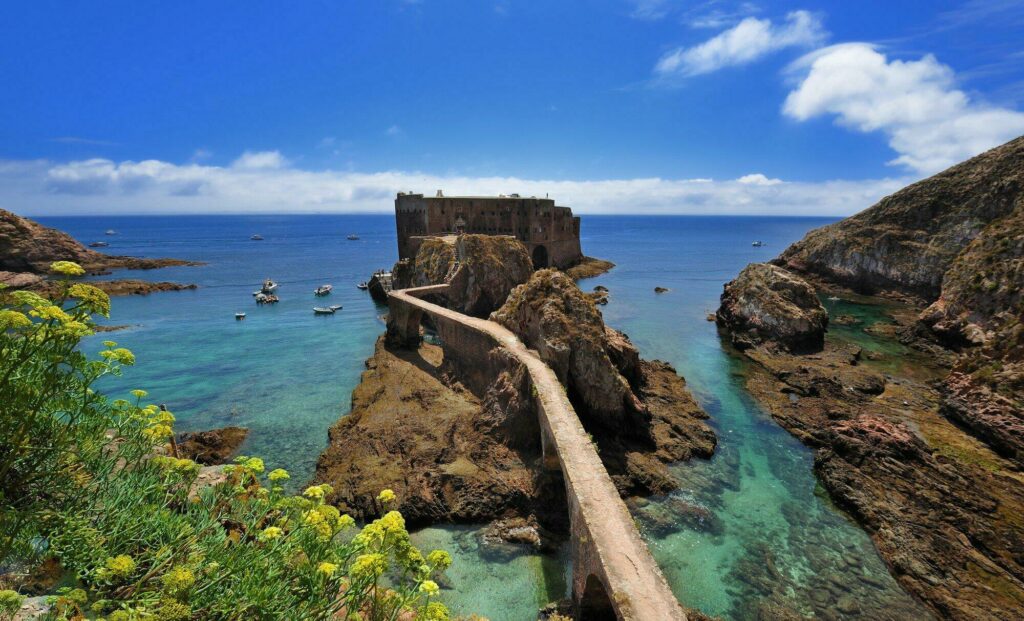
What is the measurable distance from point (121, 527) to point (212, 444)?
1676 centimetres

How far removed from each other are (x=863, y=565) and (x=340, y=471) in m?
17.4

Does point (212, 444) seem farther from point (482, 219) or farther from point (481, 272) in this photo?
point (482, 219)

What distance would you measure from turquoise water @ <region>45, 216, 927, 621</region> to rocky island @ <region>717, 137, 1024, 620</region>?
1.35 meters

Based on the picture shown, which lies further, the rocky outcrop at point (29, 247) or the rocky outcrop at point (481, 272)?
the rocky outcrop at point (29, 247)

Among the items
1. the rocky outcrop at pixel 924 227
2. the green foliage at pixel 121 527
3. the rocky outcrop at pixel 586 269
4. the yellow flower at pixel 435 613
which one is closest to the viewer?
the green foliage at pixel 121 527

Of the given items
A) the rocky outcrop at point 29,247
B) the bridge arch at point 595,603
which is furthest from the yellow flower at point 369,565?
the rocky outcrop at point 29,247

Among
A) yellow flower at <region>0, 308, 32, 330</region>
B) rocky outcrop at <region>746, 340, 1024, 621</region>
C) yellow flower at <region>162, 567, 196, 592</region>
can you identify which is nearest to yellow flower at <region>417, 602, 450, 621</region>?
yellow flower at <region>162, 567, 196, 592</region>

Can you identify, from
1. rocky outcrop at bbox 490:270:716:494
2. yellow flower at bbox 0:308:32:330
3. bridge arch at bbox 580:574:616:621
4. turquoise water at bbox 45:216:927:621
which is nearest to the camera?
yellow flower at bbox 0:308:32:330

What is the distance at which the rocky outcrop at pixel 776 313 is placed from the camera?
1227 inches

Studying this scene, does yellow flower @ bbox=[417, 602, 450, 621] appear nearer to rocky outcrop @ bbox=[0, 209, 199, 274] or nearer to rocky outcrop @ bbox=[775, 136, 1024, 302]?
rocky outcrop @ bbox=[775, 136, 1024, 302]

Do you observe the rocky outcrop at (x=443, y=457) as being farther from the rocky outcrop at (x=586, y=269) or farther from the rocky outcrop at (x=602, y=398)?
the rocky outcrop at (x=586, y=269)

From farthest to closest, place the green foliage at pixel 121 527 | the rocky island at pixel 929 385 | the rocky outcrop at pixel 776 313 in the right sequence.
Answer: the rocky outcrop at pixel 776 313 → the rocky island at pixel 929 385 → the green foliage at pixel 121 527

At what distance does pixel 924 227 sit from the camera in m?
48.3

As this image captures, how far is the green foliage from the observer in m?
4.45
